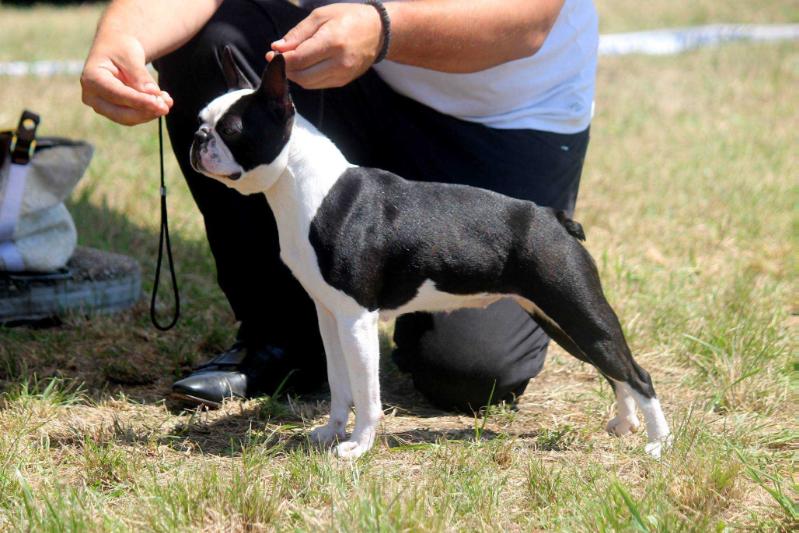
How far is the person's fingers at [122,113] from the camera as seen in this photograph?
2.18 m

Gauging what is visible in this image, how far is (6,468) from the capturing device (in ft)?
7.01

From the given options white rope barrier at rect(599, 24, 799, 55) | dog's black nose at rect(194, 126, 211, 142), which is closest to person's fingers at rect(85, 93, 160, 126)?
dog's black nose at rect(194, 126, 211, 142)

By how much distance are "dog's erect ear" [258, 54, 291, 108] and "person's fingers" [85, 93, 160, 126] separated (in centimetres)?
31

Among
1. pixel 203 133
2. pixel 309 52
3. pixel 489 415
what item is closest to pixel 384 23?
pixel 309 52

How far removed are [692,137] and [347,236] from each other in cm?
384

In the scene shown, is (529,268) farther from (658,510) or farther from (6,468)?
(6,468)

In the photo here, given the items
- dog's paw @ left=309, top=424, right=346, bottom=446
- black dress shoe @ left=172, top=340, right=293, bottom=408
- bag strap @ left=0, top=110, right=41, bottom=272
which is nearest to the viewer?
dog's paw @ left=309, top=424, right=346, bottom=446

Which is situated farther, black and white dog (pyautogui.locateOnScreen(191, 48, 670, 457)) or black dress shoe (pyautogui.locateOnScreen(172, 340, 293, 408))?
black dress shoe (pyautogui.locateOnScreen(172, 340, 293, 408))

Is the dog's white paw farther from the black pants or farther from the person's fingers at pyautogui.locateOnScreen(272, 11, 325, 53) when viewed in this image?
the person's fingers at pyautogui.locateOnScreen(272, 11, 325, 53)

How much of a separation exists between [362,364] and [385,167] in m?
0.97

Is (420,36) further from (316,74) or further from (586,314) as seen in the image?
(586,314)

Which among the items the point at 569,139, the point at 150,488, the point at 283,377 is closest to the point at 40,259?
the point at 283,377

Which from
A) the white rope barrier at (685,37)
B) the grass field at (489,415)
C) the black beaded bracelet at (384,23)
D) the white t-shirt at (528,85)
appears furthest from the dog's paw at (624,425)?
the white rope barrier at (685,37)

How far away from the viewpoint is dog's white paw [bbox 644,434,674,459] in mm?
2225
